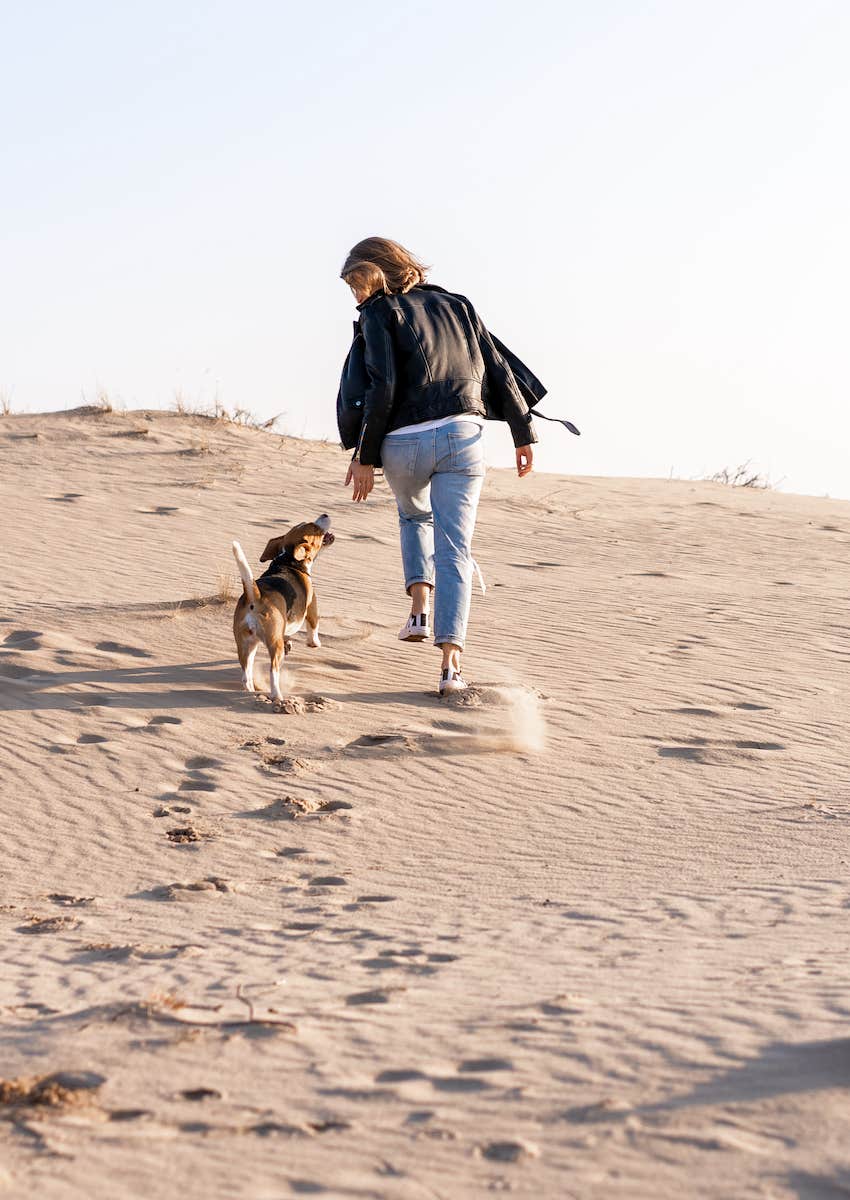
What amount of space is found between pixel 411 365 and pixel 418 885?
2.84m

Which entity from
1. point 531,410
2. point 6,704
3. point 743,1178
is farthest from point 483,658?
point 743,1178

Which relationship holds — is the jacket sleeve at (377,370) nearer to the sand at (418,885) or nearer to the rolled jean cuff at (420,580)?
the rolled jean cuff at (420,580)

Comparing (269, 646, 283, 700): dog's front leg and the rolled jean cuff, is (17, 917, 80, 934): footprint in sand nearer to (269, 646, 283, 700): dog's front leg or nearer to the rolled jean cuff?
(269, 646, 283, 700): dog's front leg

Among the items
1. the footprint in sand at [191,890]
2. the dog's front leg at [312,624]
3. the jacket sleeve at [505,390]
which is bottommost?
the footprint in sand at [191,890]

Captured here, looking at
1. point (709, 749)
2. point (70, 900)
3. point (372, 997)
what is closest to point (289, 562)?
point (709, 749)

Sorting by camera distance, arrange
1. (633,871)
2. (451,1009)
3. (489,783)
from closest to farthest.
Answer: (451,1009)
(633,871)
(489,783)

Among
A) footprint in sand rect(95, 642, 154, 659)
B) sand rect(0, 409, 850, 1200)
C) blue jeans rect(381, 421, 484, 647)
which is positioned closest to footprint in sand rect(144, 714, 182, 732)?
sand rect(0, 409, 850, 1200)

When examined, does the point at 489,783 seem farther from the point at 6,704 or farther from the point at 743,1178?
the point at 743,1178

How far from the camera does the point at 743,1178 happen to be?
251 centimetres

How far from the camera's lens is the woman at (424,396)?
6.71m

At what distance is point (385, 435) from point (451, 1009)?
12.7ft

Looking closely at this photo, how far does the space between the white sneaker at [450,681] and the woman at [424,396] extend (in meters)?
0.18

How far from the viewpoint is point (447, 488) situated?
686cm

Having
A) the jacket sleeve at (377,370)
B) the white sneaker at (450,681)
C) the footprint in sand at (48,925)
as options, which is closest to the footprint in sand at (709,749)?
the white sneaker at (450,681)
